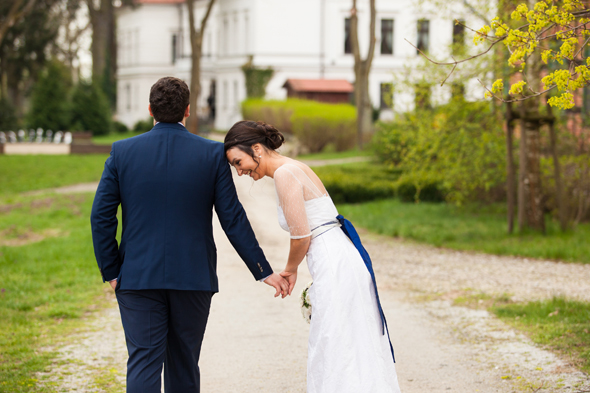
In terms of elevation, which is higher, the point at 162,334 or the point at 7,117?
the point at 7,117

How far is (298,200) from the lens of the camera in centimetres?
370

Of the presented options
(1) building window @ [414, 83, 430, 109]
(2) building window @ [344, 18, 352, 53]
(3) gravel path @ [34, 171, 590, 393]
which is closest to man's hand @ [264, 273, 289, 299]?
(3) gravel path @ [34, 171, 590, 393]

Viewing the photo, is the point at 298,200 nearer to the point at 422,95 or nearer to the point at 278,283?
the point at 278,283

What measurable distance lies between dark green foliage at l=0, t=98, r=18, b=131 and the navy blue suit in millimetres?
36095

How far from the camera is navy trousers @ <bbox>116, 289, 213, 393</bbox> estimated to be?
357 cm

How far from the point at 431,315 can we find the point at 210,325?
7.18ft

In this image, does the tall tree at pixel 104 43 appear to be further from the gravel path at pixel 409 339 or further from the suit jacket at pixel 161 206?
the suit jacket at pixel 161 206

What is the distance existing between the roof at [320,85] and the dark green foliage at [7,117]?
615 inches

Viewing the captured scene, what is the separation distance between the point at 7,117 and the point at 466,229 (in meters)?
30.8

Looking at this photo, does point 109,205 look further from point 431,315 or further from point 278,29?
point 278,29

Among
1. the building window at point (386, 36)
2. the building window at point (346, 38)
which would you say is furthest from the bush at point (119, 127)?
the building window at point (386, 36)

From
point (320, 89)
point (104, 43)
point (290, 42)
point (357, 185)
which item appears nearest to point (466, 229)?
point (357, 185)

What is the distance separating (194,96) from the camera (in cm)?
3138

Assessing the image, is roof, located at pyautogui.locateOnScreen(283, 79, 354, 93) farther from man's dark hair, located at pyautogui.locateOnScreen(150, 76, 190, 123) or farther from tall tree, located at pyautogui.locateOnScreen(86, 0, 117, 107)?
man's dark hair, located at pyautogui.locateOnScreen(150, 76, 190, 123)
